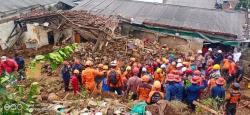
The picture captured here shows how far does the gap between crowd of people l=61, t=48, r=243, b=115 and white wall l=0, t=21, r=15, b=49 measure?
7.96 meters

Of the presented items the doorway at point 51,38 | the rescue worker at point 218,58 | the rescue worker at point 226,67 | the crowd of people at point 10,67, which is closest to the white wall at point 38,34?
the doorway at point 51,38

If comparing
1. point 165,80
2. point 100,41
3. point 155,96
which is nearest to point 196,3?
point 100,41

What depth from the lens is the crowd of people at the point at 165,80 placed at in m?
11.7

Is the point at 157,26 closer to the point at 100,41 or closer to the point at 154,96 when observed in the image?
the point at 100,41

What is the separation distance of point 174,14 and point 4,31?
9.64 meters

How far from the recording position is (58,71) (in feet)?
58.1

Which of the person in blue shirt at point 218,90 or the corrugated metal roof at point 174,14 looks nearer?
the person in blue shirt at point 218,90

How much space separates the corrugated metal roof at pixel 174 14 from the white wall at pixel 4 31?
14.2 feet

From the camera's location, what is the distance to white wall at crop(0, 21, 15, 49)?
69.1ft

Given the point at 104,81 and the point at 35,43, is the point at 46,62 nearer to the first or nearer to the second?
the point at 35,43

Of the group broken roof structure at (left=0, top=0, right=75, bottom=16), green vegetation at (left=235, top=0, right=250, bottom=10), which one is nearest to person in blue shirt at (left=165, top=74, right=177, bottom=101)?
broken roof structure at (left=0, top=0, right=75, bottom=16)

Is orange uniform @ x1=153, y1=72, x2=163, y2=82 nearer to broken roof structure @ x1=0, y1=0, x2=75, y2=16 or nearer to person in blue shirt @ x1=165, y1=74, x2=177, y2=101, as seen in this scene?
person in blue shirt @ x1=165, y1=74, x2=177, y2=101

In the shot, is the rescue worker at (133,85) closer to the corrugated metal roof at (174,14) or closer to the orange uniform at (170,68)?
the orange uniform at (170,68)

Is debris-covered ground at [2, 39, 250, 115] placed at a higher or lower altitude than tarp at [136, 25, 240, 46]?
lower
